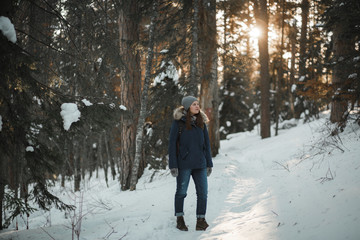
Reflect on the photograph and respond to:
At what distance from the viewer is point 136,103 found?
7992 mm

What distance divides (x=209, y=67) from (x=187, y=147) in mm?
6897

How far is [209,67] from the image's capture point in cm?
1002

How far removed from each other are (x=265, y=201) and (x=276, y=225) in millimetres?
1273

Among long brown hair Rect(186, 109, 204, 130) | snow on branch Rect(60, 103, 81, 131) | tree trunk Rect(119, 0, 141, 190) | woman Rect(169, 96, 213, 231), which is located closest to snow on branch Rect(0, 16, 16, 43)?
snow on branch Rect(60, 103, 81, 131)

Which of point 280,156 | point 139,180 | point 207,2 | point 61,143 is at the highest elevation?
point 207,2

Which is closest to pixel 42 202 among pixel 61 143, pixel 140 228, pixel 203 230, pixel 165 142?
pixel 61 143

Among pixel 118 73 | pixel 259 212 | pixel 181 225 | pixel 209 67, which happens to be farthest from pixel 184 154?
pixel 209 67

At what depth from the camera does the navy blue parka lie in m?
3.83

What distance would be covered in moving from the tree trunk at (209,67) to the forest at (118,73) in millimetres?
46

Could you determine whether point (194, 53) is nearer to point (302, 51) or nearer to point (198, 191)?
point (198, 191)

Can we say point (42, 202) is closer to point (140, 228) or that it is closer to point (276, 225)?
point (140, 228)

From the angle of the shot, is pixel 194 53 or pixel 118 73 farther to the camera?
pixel 118 73

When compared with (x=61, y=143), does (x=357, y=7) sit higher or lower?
higher

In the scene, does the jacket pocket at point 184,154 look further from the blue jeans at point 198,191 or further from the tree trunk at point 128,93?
the tree trunk at point 128,93
